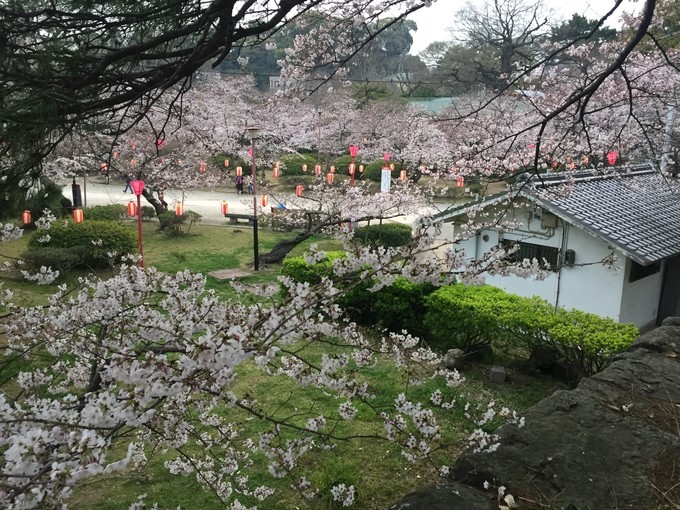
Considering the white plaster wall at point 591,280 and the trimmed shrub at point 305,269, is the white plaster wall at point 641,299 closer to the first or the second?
the white plaster wall at point 591,280

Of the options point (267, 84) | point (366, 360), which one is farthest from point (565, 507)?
point (267, 84)

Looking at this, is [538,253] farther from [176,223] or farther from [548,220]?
[176,223]

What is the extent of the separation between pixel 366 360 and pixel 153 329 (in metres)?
1.25

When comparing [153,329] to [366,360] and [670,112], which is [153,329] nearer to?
[366,360]

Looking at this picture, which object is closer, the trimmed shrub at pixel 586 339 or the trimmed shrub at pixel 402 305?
the trimmed shrub at pixel 586 339

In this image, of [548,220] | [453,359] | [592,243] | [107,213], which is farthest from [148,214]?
[592,243]

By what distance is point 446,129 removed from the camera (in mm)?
22828

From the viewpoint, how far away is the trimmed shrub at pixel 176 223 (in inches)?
563

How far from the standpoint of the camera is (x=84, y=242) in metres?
11.0

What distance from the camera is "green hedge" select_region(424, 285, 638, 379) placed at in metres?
6.11

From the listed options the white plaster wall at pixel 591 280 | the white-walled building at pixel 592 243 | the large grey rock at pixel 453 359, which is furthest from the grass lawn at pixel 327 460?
the white-walled building at pixel 592 243

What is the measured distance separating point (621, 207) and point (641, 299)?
61.0 inches

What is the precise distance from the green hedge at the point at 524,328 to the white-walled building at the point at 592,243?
3.67 ft

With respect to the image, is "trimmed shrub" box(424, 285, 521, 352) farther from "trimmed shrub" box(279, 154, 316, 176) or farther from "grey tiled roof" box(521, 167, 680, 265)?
"trimmed shrub" box(279, 154, 316, 176)
